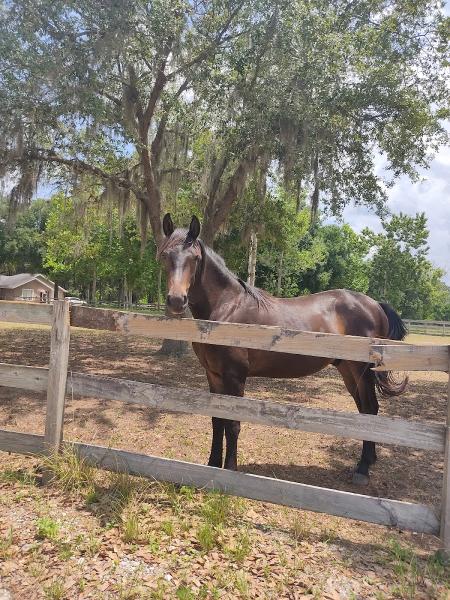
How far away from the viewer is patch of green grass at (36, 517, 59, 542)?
2674 mm

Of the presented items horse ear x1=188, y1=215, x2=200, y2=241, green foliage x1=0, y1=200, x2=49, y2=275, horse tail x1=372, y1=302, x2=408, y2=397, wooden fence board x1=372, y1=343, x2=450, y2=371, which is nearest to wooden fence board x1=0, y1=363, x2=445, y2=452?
wooden fence board x1=372, y1=343, x2=450, y2=371

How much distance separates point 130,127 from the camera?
963cm

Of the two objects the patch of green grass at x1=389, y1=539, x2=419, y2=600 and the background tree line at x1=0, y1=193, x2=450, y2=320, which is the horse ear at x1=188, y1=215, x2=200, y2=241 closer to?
the patch of green grass at x1=389, y1=539, x2=419, y2=600

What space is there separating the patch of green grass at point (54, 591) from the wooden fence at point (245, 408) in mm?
1148

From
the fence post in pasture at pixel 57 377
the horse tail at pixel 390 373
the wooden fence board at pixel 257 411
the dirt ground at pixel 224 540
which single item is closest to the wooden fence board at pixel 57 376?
the fence post in pasture at pixel 57 377

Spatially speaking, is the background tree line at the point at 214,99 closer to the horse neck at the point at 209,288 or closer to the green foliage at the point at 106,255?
the horse neck at the point at 209,288

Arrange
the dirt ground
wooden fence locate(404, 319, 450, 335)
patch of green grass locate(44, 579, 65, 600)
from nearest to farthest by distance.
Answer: patch of green grass locate(44, 579, 65, 600), the dirt ground, wooden fence locate(404, 319, 450, 335)

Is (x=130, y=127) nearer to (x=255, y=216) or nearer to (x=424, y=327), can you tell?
(x=255, y=216)

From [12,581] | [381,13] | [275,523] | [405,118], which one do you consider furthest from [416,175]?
[12,581]

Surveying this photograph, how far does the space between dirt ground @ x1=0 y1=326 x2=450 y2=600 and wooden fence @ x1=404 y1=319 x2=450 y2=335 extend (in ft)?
105

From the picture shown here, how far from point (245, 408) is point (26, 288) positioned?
1966 inches

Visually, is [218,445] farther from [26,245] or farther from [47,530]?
[26,245]

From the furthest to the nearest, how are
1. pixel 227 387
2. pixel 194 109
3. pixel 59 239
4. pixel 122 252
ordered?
1. pixel 122 252
2. pixel 59 239
3. pixel 194 109
4. pixel 227 387

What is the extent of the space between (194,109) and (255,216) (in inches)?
144
